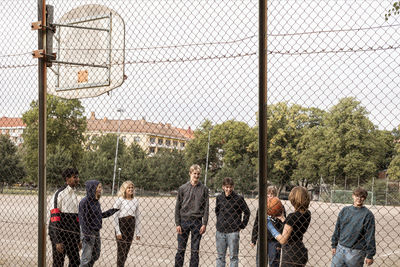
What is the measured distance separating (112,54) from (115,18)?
0.35 metres

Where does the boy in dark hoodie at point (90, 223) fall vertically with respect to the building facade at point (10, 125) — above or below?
below

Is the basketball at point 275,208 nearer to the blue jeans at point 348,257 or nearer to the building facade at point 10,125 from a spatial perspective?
the blue jeans at point 348,257

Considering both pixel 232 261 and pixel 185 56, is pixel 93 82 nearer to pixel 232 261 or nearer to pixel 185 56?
pixel 185 56

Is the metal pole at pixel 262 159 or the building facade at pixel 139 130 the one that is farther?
the building facade at pixel 139 130

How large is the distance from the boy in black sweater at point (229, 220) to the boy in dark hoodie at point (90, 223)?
157cm

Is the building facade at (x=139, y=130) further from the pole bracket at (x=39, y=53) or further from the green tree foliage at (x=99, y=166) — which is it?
the green tree foliage at (x=99, y=166)

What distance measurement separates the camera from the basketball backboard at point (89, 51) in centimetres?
450

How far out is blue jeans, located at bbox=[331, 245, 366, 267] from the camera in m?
4.70

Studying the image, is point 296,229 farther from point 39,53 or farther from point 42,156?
point 39,53

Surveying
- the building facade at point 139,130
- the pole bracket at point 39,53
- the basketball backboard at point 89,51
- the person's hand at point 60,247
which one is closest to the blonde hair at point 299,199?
the building facade at point 139,130

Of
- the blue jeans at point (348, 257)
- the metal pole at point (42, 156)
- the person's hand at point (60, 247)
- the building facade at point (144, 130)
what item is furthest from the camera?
the person's hand at point (60, 247)

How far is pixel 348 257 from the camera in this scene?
4742mm

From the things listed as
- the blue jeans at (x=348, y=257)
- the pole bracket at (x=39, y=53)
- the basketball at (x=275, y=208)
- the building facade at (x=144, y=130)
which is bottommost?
the blue jeans at (x=348, y=257)

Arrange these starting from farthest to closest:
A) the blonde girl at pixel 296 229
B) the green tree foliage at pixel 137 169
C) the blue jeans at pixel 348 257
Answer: the green tree foliage at pixel 137 169 < the blue jeans at pixel 348 257 < the blonde girl at pixel 296 229
